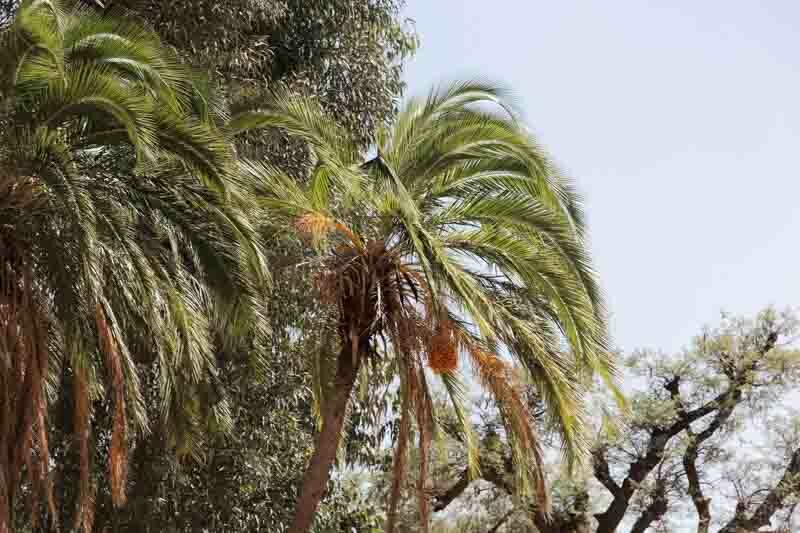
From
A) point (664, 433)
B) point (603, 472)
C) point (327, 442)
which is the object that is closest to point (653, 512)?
point (603, 472)

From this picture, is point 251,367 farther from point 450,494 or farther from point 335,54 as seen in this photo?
point 450,494

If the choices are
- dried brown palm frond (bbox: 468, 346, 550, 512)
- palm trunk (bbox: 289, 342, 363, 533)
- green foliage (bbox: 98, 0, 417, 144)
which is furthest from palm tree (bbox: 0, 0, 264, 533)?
green foliage (bbox: 98, 0, 417, 144)

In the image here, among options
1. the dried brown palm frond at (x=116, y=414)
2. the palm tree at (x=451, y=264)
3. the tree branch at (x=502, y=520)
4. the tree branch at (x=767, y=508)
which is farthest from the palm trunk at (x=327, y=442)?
the tree branch at (x=767, y=508)

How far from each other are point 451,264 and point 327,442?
8.53 feet

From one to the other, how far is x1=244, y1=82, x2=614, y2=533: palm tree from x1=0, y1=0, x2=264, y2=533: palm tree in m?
1.19

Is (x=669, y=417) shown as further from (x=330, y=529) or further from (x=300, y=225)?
(x=300, y=225)

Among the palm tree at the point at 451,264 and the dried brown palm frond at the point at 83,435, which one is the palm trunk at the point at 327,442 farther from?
the dried brown palm frond at the point at 83,435

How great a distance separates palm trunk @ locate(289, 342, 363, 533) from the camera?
41.8 ft

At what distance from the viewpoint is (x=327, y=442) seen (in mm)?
12797

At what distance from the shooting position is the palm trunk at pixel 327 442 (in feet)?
41.8

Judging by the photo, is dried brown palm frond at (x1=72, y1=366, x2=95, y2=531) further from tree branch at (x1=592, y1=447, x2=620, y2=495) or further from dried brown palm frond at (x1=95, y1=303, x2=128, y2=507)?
tree branch at (x1=592, y1=447, x2=620, y2=495)

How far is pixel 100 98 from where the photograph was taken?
983cm

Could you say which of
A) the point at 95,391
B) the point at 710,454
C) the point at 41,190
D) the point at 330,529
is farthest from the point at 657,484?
the point at 41,190

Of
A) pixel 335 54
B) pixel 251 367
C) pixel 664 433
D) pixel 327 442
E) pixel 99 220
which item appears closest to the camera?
pixel 99 220
